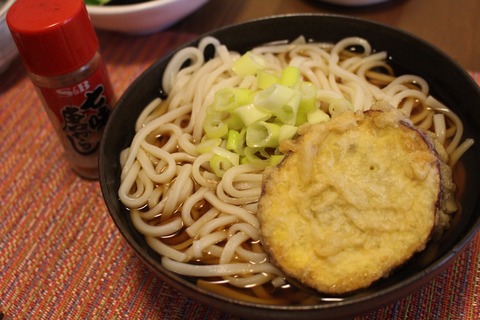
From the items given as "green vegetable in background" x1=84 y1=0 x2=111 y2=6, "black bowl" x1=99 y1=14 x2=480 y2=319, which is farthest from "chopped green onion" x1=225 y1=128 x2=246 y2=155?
"green vegetable in background" x1=84 y1=0 x2=111 y2=6

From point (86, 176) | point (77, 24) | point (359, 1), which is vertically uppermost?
point (77, 24)

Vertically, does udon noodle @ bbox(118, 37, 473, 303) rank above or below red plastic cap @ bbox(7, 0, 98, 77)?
below

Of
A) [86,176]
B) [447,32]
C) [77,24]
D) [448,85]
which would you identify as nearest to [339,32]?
[448,85]

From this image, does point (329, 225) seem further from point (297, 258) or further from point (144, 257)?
point (144, 257)

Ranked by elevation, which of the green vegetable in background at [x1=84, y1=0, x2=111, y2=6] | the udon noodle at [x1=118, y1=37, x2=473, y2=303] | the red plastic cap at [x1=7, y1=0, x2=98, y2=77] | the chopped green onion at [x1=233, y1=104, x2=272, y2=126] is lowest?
the udon noodle at [x1=118, y1=37, x2=473, y2=303]

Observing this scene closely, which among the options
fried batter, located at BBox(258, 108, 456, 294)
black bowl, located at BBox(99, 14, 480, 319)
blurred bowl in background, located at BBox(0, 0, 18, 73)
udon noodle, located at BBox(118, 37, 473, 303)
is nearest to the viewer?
black bowl, located at BBox(99, 14, 480, 319)

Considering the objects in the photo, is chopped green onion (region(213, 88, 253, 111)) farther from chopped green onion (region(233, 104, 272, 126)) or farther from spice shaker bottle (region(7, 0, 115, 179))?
spice shaker bottle (region(7, 0, 115, 179))
